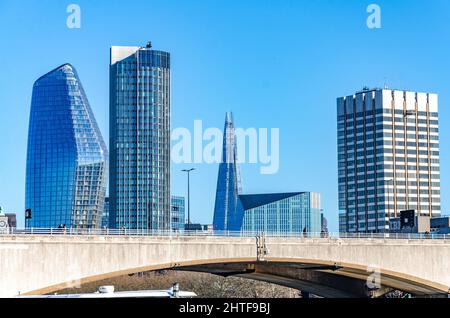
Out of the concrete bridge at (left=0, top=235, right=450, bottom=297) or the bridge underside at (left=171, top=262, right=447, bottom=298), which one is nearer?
the concrete bridge at (left=0, top=235, right=450, bottom=297)

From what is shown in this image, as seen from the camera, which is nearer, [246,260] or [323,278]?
[246,260]

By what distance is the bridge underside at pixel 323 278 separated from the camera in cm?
10912

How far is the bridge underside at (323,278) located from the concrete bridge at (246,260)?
0.13 m

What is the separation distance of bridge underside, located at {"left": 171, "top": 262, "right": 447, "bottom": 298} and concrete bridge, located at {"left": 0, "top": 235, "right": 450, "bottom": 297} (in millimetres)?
129

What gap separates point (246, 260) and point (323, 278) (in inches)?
1026

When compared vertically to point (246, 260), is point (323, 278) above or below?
below

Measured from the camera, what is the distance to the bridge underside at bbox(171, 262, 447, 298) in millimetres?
109125

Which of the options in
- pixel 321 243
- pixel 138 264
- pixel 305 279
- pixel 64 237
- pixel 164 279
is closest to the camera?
pixel 64 237

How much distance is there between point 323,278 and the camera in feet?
395

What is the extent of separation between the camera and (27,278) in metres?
73.2
